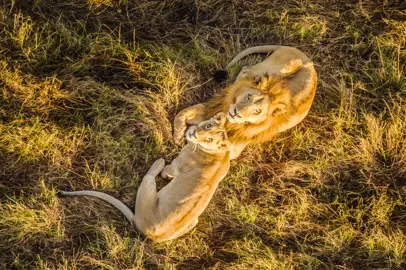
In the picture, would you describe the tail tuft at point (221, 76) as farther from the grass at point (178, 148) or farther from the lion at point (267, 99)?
the lion at point (267, 99)

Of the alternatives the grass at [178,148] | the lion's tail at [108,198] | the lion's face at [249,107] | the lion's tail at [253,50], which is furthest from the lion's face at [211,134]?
the lion's tail at [108,198]

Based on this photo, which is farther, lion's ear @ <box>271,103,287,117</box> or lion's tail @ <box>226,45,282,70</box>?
lion's tail @ <box>226,45,282,70</box>

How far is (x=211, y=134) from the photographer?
12.4 ft

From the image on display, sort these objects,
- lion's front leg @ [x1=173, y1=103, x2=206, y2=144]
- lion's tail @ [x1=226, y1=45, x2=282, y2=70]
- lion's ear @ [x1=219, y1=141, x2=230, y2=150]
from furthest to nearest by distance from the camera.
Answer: lion's tail @ [x1=226, y1=45, x2=282, y2=70]
lion's front leg @ [x1=173, y1=103, x2=206, y2=144]
lion's ear @ [x1=219, y1=141, x2=230, y2=150]

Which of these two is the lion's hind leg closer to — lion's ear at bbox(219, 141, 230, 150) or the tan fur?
the tan fur

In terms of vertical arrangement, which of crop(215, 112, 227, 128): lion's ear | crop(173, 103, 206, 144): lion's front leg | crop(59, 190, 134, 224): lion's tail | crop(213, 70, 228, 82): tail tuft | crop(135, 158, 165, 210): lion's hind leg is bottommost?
crop(59, 190, 134, 224): lion's tail

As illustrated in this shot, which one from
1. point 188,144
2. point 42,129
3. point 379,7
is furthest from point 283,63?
point 42,129

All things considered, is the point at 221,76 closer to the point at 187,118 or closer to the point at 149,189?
the point at 187,118

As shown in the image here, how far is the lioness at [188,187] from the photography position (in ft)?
12.6

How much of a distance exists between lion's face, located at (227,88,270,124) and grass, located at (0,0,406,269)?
0.73 meters

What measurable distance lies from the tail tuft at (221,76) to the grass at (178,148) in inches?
4.1

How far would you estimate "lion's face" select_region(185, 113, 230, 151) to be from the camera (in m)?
3.78

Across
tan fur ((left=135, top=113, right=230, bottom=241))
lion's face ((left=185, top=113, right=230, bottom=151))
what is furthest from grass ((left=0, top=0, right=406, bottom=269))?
lion's face ((left=185, top=113, right=230, bottom=151))

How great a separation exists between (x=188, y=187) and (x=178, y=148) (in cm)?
60
